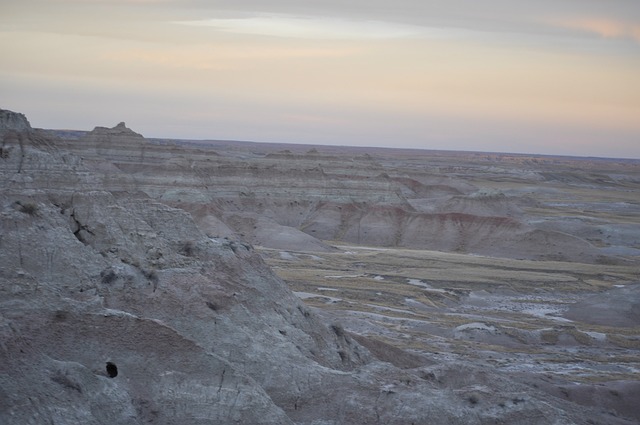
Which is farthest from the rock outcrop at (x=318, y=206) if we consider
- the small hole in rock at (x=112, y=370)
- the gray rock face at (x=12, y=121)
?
the small hole in rock at (x=112, y=370)

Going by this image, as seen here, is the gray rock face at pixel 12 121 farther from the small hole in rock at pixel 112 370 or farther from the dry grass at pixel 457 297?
the dry grass at pixel 457 297

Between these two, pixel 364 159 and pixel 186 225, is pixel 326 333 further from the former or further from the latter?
pixel 364 159

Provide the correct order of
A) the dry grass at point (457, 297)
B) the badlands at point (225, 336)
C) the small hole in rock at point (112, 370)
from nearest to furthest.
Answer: the badlands at point (225, 336) → the small hole in rock at point (112, 370) → the dry grass at point (457, 297)

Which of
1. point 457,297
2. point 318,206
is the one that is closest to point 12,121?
point 457,297

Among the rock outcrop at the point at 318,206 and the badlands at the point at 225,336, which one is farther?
the rock outcrop at the point at 318,206

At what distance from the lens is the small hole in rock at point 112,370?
16.1 metres

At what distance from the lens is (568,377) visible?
28500mm

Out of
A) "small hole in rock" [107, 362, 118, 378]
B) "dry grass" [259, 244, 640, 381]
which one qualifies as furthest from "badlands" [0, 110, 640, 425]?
"dry grass" [259, 244, 640, 381]

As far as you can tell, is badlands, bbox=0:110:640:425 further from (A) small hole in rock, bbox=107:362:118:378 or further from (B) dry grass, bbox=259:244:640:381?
(B) dry grass, bbox=259:244:640:381

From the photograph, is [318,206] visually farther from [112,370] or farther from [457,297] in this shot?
[112,370]

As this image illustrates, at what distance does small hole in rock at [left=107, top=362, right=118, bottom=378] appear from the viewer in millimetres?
16062

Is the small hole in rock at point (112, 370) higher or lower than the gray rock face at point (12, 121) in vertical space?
lower

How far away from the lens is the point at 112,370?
52.9 ft

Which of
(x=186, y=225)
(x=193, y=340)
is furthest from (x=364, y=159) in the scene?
(x=193, y=340)
